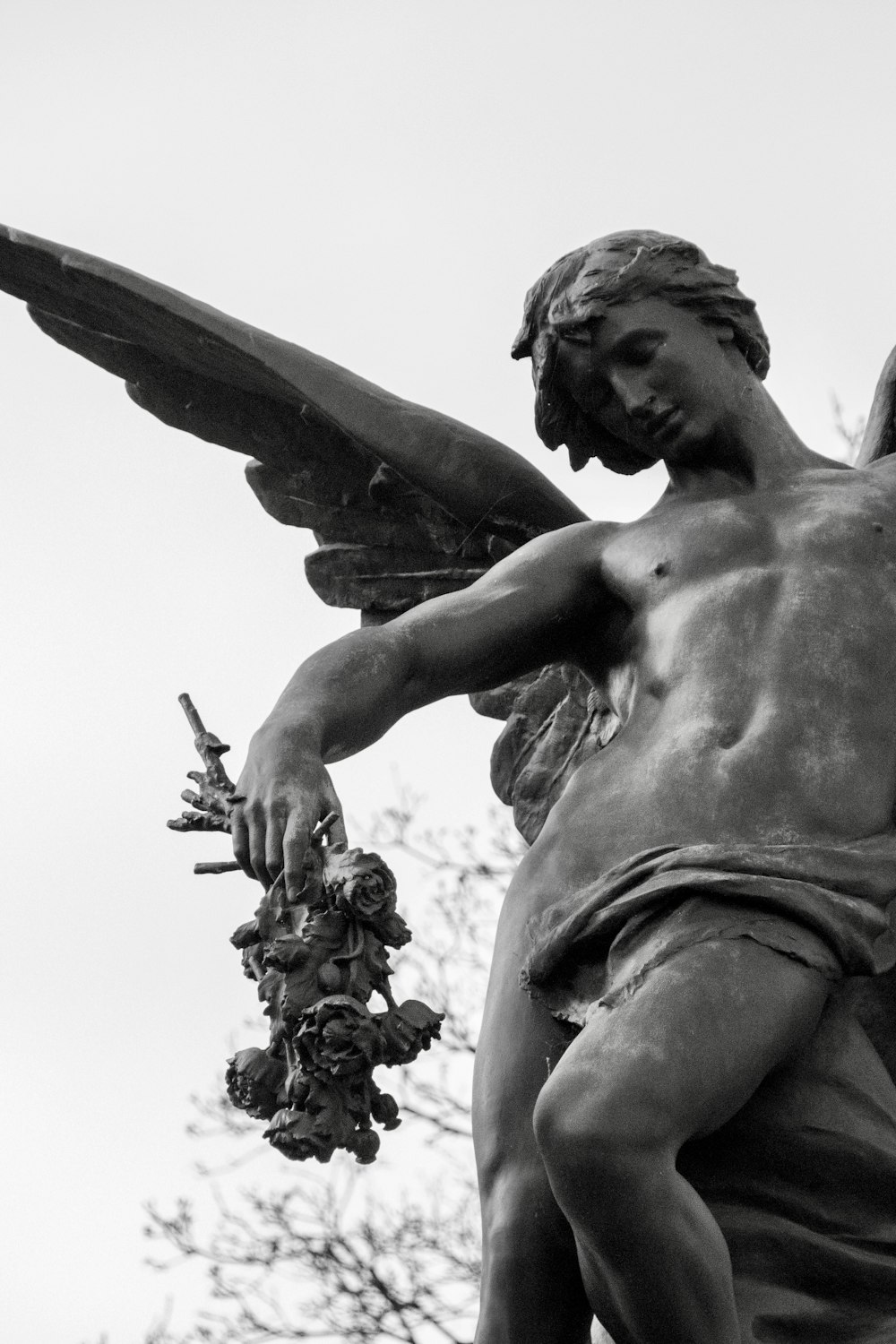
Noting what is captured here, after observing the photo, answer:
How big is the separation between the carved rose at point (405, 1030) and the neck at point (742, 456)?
4.50 ft

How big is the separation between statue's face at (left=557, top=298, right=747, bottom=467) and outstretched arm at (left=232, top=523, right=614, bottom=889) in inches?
10.2

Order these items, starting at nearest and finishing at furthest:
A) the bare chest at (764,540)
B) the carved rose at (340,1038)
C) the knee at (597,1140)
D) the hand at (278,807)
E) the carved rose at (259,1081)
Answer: the knee at (597,1140) → the carved rose at (340,1038) → the carved rose at (259,1081) → the hand at (278,807) → the bare chest at (764,540)

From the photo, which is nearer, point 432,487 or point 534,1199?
point 534,1199

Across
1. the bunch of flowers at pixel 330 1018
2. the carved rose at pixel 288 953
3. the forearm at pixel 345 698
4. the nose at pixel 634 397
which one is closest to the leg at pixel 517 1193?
the bunch of flowers at pixel 330 1018

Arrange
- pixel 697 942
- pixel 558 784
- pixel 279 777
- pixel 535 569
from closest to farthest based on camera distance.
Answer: pixel 697 942 → pixel 279 777 → pixel 535 569 → pixel 558 784

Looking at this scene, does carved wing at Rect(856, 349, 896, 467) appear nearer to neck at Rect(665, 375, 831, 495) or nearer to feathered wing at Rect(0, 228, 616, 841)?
neck at Rect(665, 375, 831, 495)

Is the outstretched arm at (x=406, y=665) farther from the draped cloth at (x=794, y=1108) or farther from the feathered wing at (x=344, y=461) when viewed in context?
the draped cloth at (x=794, y=1108)

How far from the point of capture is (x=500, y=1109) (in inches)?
173

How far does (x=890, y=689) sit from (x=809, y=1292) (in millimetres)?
1037

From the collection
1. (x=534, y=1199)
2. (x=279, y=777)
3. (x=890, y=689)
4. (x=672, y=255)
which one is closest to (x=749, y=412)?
(x=672, y=255)

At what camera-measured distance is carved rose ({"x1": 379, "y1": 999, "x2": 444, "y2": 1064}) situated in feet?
12.9

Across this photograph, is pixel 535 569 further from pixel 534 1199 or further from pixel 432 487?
pixel 534 1199

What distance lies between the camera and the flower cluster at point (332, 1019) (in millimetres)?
3910

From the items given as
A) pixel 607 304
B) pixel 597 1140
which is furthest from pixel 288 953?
pixel 607 304
